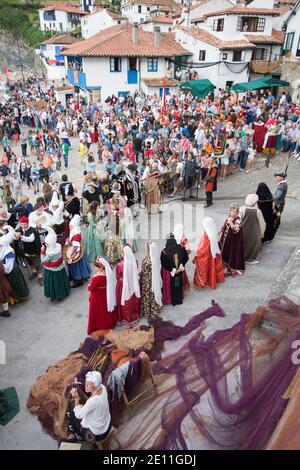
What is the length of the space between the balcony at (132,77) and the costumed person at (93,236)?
27151 mm

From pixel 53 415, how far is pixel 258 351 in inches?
118

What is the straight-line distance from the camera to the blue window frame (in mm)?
32781

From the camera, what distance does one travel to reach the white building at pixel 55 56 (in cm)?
4916

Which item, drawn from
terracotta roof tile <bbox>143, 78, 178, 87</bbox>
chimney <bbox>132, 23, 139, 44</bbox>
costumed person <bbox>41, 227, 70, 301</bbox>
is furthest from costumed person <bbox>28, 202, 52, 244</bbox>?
chimney <bbox>132, 23, 139, 44</bbox>

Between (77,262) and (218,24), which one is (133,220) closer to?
(77,262)

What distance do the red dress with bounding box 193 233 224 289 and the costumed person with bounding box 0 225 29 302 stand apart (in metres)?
3.57

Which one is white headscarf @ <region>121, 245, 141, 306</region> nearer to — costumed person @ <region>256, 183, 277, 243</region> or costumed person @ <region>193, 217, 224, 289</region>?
costumed person @ <region>193, 217, 224, 289</region>

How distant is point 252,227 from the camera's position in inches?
313

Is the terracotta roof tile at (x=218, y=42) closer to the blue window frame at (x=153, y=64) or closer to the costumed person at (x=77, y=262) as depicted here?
the blue window frame at (x=153, y=64)

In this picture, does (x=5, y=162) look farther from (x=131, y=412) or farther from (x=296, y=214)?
(x=131, y=412)

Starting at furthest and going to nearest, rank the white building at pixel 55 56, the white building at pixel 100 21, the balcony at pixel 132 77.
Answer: the white building at pixel 100 21, the white building at pixel 55 56, the balcony at pixel 132 77

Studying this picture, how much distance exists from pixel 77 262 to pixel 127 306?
185 cm

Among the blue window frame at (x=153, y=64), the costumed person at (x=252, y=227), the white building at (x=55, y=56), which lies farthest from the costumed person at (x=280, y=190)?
the white building at (x=55, y=56)
